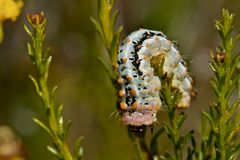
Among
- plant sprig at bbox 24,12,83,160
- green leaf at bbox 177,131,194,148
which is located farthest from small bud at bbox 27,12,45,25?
green leaf at bbox 177,131,194,148

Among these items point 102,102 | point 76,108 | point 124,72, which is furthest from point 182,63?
point 76,108

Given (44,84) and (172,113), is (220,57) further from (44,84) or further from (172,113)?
(44,84)

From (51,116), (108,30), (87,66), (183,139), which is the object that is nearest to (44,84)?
(51,116)

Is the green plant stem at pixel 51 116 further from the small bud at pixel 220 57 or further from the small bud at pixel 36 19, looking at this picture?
the small bud at pixel 220 57

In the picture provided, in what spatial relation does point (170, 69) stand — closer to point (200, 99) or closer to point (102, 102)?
point (102, 102)

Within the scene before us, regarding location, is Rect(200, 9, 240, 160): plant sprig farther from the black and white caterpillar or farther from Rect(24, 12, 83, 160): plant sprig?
Rect(24, 12, 83, 160): plant sprig
